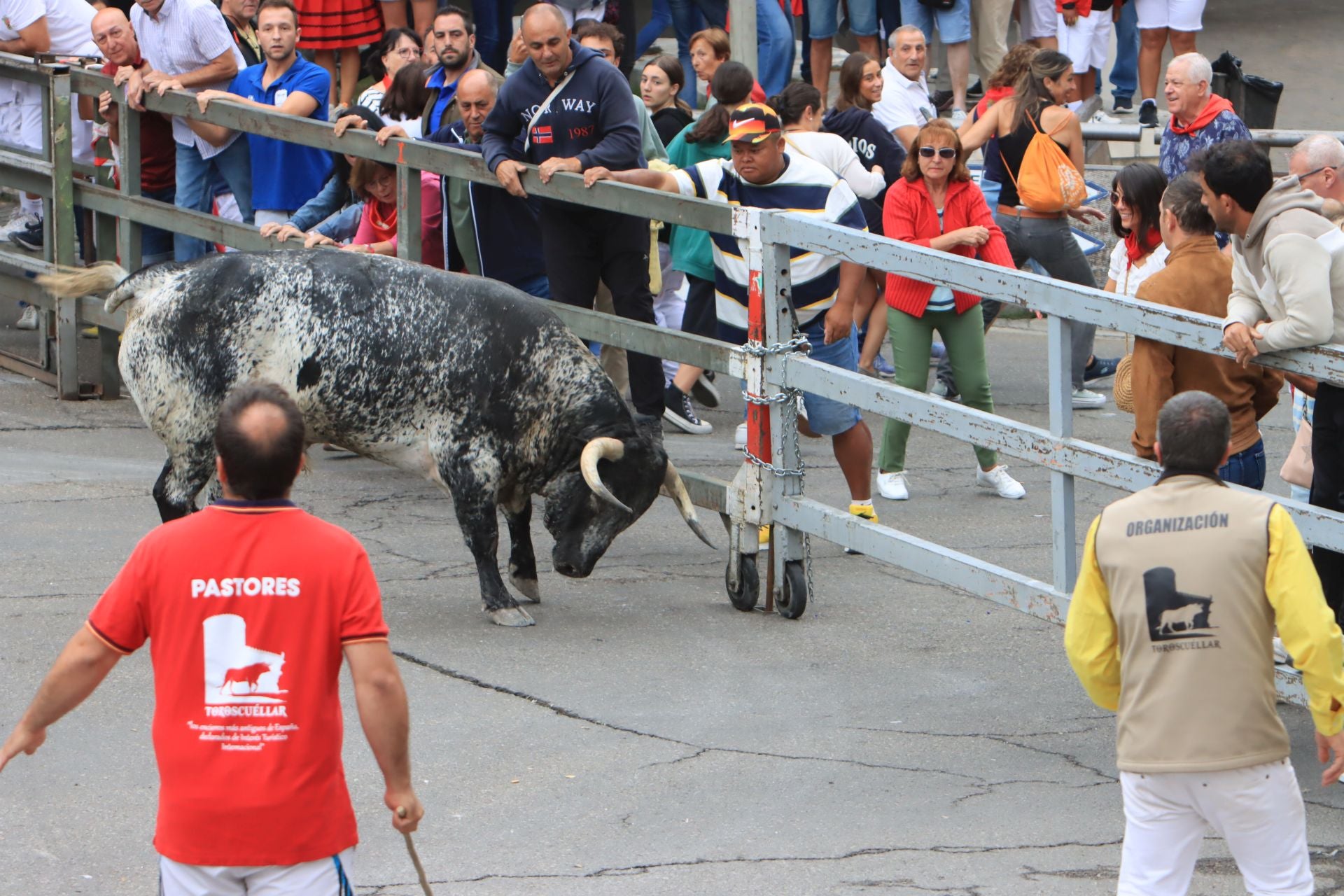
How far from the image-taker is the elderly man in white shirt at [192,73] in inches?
374

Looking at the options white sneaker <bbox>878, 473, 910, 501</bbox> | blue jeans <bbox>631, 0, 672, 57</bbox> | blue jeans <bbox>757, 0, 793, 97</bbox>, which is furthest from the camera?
blue jeans <bbox>631, 0, 672, 57</bbox>

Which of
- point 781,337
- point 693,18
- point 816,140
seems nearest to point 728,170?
point 816,140

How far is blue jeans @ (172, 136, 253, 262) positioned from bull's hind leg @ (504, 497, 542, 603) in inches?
135

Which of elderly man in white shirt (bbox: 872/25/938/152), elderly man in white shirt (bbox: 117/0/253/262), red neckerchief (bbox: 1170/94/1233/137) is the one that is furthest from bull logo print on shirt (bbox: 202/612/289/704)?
elderly man in white shirt (bbox: 872/25/938/152)

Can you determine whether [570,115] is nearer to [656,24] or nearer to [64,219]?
[64,219]

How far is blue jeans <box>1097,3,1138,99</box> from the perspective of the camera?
44.3 ft

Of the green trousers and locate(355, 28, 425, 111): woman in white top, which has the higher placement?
locate(355, 28, 425, 111): woman in white top

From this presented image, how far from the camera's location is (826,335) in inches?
292

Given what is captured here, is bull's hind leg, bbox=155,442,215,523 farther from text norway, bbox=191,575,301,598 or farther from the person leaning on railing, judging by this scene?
the person leaning on railing

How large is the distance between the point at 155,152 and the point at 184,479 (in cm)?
367

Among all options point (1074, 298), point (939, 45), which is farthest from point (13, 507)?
point (939, 45)

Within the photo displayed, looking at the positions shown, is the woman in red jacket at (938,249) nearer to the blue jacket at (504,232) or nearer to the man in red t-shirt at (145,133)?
the blue jacket at (504,232)

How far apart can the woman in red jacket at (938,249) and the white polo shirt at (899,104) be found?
2726mm

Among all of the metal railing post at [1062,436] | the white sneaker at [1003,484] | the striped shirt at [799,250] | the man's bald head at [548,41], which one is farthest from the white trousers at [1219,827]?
the white sneaker at [1003,484]
